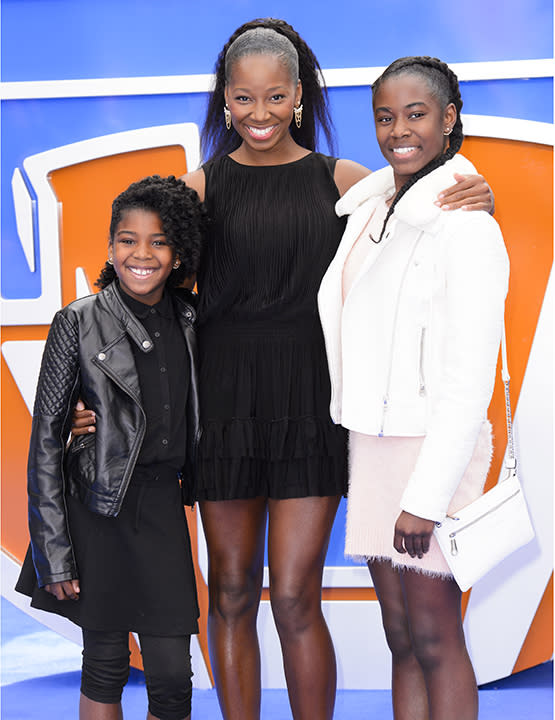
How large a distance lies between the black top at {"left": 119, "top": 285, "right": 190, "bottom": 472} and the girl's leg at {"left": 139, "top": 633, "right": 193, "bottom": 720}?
0.42 metres

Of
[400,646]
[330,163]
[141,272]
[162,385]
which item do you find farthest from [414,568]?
[330,163]

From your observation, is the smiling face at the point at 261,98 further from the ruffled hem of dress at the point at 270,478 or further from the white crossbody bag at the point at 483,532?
the white crossbody bag at the point at 483,532

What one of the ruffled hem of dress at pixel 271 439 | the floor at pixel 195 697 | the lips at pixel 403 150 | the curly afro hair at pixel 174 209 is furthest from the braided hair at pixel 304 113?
the floor at pixel 195 697

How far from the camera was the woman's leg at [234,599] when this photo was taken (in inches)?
76.9

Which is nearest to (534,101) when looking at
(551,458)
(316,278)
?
(551,458)

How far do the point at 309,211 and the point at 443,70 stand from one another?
458 mm

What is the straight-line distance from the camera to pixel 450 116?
1.76 meters

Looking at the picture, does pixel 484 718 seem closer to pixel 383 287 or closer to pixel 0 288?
pixel 383 287

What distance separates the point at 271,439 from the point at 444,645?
1.99 feet

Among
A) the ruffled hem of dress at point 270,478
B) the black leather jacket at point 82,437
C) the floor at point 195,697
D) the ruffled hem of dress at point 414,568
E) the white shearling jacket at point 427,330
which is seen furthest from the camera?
the floor at point 195,697

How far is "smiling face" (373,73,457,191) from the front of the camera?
5.60ft

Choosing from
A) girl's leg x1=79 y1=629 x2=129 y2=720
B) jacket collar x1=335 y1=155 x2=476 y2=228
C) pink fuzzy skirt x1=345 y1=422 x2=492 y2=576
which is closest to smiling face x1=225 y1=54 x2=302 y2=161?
jacket collar x1=335 y1=155 x2=476 y2=228

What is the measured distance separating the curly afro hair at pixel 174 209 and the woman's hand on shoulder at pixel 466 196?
604 mm

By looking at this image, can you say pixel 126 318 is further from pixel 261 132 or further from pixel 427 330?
pixel 427 330
